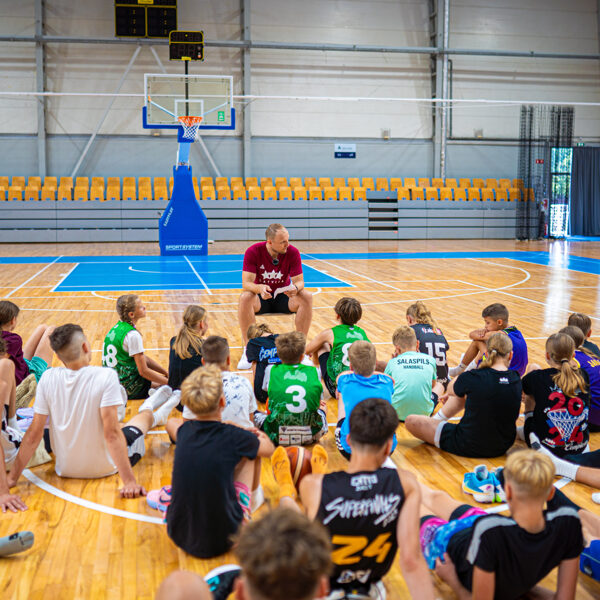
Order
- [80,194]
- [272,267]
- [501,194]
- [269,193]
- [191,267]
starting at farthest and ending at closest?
[501,194]
[269,193]
[80,194]
[191,267]
[272,267]

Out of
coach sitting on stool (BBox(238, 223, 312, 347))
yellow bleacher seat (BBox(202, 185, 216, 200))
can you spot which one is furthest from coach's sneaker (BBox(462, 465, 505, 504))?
yellow bleacher seat (BBox(202, 185, 216, 200))

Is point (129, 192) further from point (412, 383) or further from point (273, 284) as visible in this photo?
point (412, 383)

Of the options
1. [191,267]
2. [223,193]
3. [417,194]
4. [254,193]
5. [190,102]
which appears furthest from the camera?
[417,194]

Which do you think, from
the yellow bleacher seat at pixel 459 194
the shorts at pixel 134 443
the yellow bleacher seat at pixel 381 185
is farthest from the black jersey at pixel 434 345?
the yellow bleacher seat at pixel 459 194

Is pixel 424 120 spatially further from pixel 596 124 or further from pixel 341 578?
pixel 341 578

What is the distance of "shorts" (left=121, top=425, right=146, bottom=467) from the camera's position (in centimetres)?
401

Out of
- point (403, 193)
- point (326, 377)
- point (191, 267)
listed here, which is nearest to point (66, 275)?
point (191, 267)

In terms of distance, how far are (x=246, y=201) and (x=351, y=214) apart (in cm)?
338

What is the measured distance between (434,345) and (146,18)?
58.6ft

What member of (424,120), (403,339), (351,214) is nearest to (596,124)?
(424,120)

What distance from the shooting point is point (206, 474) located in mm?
2955

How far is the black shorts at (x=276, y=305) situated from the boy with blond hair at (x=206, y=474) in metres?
4.36

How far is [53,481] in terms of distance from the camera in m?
3.91

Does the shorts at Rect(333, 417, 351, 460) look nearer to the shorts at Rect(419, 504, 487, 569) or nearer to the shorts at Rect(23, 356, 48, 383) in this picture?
the shorts at Rect(419, 504, 487, 569)
